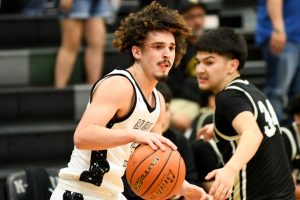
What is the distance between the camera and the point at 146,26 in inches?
195

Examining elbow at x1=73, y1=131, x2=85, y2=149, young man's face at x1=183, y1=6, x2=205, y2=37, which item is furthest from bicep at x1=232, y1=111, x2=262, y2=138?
young man's face at x1=183, y1=6, x2=205, y2=37

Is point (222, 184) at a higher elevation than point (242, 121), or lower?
lower

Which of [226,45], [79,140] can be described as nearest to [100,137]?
[79,140]

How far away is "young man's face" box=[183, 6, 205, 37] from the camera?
8680mm

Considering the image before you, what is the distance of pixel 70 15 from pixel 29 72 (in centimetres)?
92

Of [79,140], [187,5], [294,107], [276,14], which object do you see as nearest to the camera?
[79,140]

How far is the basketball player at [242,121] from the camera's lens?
5.07 m

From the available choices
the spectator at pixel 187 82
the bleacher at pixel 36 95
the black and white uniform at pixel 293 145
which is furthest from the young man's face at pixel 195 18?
the black and white uniform at pixel 293 145

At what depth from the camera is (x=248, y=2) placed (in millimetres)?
10328

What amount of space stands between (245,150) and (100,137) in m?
0.84

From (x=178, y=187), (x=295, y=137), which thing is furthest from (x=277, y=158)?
(x=295, y=137)

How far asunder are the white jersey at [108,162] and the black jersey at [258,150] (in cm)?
46

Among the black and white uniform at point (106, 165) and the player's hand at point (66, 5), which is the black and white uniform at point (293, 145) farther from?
the player's hand at point (66, 5)

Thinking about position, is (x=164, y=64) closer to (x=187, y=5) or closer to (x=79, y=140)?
(x=79, y=140)
